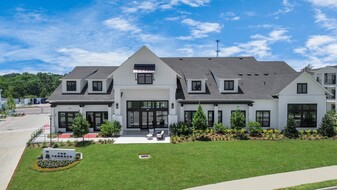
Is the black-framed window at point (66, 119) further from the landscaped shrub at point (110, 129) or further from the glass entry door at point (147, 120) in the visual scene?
the glass entry door at point (147, 120)

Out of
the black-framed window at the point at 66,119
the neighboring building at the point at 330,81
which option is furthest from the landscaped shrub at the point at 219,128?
the neighboring building at the point at 330,81

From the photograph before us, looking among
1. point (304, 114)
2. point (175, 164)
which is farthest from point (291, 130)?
point (175, 164)

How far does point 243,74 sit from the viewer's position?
3456cm

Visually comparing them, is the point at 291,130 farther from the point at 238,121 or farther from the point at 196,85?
the point at 196,85

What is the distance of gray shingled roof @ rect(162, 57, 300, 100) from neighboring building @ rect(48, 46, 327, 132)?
0.12 metres

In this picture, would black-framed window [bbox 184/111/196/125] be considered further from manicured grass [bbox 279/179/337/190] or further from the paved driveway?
manicured grass [bbox 279/179/337/190]

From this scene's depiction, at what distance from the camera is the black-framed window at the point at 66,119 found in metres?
29.6

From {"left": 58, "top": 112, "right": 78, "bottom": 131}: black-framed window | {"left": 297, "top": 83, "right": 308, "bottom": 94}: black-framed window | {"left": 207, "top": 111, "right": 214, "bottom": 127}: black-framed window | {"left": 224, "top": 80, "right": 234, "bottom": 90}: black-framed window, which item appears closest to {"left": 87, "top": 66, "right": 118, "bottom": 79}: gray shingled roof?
{"left": 58, "top": 112, "right": 78, "bottom": 131}: black-framed window

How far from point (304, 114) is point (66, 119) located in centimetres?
2649

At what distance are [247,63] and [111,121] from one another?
67.8 feet

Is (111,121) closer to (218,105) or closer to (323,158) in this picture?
(218,105)

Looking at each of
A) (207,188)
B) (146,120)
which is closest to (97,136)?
(146,120)

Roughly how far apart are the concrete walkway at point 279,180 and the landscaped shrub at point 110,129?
50.5ft

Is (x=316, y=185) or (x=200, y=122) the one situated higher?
(x=200, y=122)
